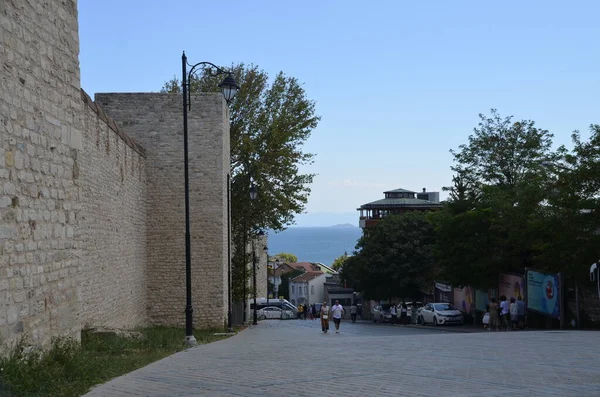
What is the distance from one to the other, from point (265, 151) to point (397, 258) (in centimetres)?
2272

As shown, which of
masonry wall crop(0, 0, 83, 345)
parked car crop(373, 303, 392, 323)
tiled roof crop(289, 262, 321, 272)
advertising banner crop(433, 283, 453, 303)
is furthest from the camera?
tiled roof crop(289, 262, 321, 272)

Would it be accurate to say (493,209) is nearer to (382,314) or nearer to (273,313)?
(382,314)

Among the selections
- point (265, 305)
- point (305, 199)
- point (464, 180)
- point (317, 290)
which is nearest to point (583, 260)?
point (305, 199)

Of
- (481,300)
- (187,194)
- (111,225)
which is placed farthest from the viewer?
(481,300)

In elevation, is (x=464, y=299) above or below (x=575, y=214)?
below

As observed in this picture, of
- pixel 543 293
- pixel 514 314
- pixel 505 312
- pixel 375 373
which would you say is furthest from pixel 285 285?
pixel 375 373

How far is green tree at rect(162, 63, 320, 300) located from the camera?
127 ft

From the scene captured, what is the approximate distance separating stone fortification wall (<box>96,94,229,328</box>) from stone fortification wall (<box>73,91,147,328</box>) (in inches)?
27.4

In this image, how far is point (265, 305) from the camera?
212 feet

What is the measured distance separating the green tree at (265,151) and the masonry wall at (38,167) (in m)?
26.8

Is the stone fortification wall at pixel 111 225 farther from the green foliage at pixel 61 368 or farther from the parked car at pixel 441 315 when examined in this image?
the parked car at pixel 441 315

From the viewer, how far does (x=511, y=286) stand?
34.8 meters

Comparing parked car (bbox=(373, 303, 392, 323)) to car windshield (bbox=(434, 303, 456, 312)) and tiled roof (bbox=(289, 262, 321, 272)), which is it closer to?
car windshield (bbox=(434, 303, 456, 312))

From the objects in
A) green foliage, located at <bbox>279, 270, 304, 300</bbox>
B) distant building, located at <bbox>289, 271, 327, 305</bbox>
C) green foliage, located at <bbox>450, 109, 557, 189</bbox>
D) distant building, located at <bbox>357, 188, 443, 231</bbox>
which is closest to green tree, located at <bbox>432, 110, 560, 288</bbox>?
green foliage, located at <bbox>450, 109, 557, 189</bbox>
